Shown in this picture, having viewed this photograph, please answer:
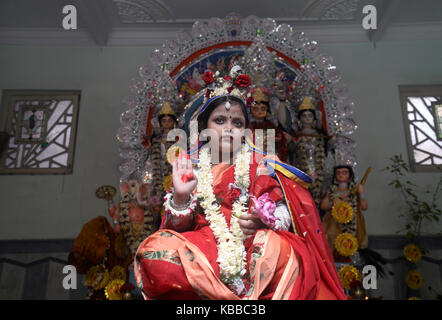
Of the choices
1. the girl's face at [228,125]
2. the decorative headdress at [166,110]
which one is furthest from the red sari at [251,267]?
the decorative headdress at [166,110]

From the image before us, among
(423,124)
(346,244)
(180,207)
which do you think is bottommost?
(346,244)

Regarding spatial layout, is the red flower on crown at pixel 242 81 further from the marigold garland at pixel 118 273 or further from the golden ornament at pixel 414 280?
the golden ornament at pixel 414 280

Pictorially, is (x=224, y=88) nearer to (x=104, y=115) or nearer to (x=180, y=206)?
(x=180, y=206)

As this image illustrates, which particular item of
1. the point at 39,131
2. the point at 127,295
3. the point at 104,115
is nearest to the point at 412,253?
the point at 127,295

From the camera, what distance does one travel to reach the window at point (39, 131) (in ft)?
16.3

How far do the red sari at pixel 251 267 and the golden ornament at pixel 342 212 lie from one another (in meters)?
1.23

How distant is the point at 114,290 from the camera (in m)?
3.51

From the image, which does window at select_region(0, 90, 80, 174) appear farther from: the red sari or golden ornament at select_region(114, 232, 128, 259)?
the red sari

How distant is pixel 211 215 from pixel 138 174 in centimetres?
145

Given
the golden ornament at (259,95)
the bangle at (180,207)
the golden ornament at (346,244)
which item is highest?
the golden ornament at (259,95)

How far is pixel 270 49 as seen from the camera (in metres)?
3.71

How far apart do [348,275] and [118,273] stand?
2.13 metres

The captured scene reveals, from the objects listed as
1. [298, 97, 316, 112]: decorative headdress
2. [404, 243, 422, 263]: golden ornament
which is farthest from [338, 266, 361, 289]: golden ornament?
[298, 97, 316, 112]: decorative headdress
